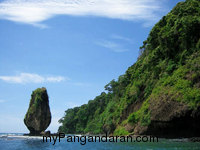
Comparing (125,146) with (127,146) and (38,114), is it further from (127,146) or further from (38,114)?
(38,114)

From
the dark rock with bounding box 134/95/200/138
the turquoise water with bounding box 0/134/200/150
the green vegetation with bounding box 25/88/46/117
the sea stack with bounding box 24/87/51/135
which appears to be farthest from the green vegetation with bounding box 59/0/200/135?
the green vegetation with bounding box 25/88/46/117

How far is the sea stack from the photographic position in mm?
61559

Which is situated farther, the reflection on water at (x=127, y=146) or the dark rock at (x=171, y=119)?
the dark rock at (x=171, y=119)

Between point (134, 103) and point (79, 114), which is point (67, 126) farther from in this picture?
point (134, 103)

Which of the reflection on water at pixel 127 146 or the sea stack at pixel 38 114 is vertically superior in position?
the sea stack at pixel 38 114

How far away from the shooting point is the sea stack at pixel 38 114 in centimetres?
6156

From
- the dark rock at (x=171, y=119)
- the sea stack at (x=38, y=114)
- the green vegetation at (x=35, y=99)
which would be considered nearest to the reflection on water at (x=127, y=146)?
the dark rock at (x=171, y=119)

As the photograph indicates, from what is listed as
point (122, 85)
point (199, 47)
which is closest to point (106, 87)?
point (122, 85)

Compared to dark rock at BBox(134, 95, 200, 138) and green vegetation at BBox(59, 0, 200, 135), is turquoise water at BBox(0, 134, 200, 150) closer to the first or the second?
dark rock at BBox(134, 95, 200, 138)

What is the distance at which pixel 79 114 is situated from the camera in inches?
3999

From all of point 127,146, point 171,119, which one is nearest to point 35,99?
point 171,119

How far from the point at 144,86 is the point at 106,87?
124ft

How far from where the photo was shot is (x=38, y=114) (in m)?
61.8

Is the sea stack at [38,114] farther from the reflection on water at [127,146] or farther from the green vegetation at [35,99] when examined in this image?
the reflection on water at [127,146]
